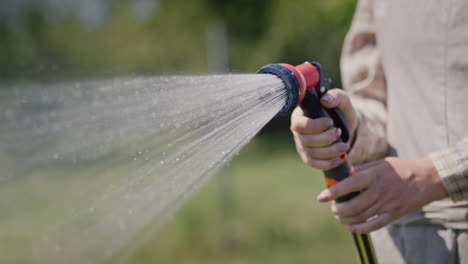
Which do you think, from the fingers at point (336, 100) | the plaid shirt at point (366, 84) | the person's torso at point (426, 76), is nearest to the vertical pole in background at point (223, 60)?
the plaid shirt at point (366, 84)

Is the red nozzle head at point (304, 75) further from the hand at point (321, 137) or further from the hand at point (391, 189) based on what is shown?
the hand at point (391, 189)

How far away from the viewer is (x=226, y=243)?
5152 millimetres

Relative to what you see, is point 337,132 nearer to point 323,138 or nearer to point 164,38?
point 323,138

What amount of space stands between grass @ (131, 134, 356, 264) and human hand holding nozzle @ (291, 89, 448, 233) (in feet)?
11.2

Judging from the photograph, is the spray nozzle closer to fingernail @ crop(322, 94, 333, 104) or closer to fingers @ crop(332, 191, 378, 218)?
fingernail @ crop(322, 94, 333, 104)

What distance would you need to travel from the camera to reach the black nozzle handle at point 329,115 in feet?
4.35

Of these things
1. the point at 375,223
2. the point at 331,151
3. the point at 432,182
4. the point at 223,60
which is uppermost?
the point at 223,60

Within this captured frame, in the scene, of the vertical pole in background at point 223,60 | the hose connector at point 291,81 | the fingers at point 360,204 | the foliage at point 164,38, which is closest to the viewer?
the hose connector at point 291,81

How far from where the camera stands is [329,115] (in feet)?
4.56

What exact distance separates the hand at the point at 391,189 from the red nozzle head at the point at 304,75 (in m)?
0.28

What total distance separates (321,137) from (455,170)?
14.4 inches

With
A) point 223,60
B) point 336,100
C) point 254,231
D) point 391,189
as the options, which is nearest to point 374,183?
point 391,189

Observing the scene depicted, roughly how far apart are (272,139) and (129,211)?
45.0 ft

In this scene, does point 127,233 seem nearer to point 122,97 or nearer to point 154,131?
point 154,131
